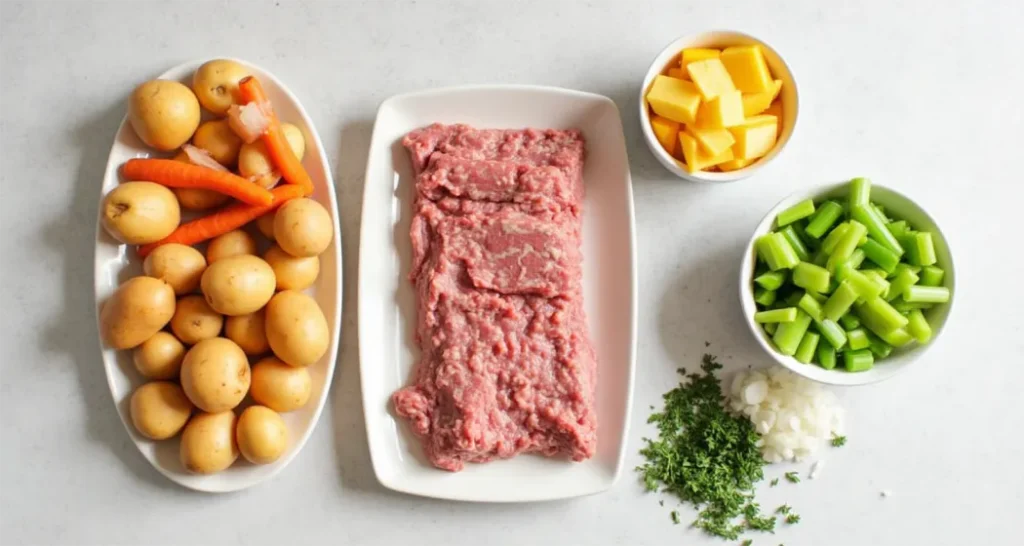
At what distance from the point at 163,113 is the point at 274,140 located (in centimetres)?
31

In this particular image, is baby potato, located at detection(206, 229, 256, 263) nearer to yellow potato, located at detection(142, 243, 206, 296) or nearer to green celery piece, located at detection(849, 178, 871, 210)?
yellow potato, located at detection(142, 243, 206, 296)

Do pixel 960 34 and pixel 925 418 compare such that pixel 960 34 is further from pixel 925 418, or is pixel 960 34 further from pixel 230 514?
pixel 230 514

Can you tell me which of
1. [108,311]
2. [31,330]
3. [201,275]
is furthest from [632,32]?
[31,330]

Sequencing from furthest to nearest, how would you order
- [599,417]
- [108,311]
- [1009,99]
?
[1009,99], [599,417], [108,311]

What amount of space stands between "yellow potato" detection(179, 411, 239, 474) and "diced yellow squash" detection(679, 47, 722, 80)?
1603mm

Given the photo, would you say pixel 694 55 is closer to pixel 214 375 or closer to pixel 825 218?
pixel 825 218

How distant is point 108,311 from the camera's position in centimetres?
208

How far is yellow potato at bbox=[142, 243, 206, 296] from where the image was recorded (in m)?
2.09

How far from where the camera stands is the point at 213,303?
2.05m

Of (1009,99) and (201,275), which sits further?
(1009,99)

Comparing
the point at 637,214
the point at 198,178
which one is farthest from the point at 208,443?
the point at 637,214

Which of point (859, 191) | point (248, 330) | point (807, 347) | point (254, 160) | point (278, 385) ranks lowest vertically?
point (278, 385)

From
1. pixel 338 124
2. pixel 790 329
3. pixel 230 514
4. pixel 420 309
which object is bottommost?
pixel 230 514

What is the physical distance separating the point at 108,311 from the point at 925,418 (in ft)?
7.80
